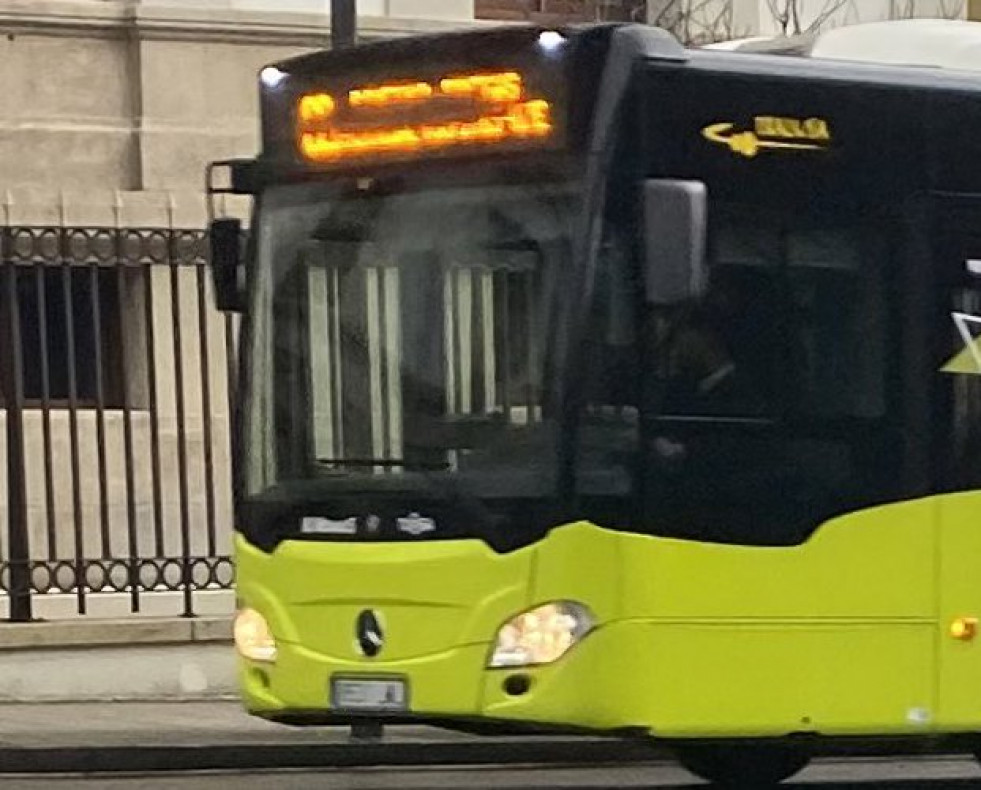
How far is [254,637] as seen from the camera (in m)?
11.1

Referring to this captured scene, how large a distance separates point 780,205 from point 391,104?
5.68 ft

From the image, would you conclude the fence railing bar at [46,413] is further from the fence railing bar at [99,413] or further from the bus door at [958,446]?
the bus door at [958,446]

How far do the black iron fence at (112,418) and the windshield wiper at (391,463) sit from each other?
6.85 metres

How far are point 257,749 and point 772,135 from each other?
5.59 m

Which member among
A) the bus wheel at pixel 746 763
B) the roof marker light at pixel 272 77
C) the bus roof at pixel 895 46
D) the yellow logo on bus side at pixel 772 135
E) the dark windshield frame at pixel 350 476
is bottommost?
the bus wheel at pixel 746 763

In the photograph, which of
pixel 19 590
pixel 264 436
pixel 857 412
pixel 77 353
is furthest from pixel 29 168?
pixel 857 412

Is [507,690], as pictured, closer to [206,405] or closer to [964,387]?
[964,387]

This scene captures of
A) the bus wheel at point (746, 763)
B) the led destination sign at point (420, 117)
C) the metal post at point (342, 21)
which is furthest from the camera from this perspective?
the metal post at point (342, 21)

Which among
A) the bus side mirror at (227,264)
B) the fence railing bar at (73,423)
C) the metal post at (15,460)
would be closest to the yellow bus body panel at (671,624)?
the bus side mirror at (227,264)

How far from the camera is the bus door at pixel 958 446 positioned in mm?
10844

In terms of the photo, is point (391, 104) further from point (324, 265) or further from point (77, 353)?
point (77, 353)

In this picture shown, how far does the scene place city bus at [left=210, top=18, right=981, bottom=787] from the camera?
10250mm

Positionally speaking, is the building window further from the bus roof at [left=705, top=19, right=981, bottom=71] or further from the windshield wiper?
the bus roof at [left=705, top=19, right=981, bottom=71]

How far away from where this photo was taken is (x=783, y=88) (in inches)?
421
